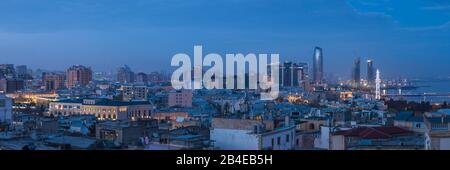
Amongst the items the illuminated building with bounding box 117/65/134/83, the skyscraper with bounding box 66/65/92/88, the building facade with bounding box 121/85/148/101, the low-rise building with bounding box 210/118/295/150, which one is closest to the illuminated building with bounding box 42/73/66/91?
the skyscraper with bounding box 66/65/92/88

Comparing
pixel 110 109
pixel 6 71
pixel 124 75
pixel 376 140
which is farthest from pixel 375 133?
pixel 124 75

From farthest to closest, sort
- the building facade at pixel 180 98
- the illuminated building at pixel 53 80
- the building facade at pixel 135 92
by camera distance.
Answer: the illuminated building at pixel 53 80, the building facade at pixel 135 92, the building facade at pixel 180 98

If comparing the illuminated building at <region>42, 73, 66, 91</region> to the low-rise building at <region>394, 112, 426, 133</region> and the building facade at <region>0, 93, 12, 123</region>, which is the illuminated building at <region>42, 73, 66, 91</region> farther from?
the low-rise building at <region>394, 112, 426, 133</region>

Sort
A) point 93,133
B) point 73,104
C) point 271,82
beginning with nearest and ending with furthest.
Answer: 1. point 93,133
2. point 73,104
3. point 271,82

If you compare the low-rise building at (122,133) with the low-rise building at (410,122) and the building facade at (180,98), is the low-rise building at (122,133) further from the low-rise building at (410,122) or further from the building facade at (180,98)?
the building facade at (180,98)

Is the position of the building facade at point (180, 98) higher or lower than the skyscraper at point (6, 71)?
lower

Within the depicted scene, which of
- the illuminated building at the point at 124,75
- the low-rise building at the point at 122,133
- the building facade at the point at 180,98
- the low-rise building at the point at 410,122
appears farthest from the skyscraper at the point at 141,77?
the low-rise building at the point at 122,133

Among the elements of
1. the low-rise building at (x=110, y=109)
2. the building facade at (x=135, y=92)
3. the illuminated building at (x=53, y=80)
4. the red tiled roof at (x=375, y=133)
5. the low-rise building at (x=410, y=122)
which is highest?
the illuminated building at (x=53, y=80)
